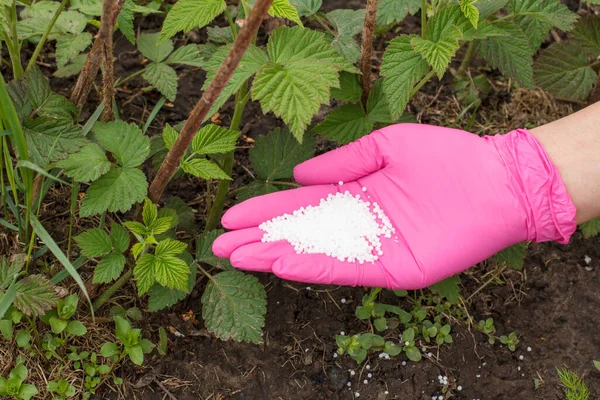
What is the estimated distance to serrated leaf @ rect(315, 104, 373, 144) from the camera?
6.12 ft

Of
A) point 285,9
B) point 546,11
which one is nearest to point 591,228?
point 546,11

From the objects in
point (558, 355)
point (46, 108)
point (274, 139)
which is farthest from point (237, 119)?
point (558, 355)

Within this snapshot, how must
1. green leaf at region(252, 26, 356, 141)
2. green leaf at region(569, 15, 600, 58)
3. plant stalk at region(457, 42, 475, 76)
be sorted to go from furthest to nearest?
plant stalk at region(457, 42, 475, 76)
green leaf at region(569, 15, 600, 58)
green leaf at region(252, 26, 356, 141)

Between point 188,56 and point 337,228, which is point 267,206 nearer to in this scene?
Result: point 337,228

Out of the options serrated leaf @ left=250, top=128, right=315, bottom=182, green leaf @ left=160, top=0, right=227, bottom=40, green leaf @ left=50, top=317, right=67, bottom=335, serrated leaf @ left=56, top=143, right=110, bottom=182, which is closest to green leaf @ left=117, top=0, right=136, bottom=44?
green leaf @ left=160, top=0, right=227, bottom=40

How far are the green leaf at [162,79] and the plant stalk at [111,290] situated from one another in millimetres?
554

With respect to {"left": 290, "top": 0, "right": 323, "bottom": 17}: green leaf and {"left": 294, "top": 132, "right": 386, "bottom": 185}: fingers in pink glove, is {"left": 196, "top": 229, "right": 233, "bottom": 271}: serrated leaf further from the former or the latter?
{"left": 290, "top": 0, "right": 323, "bottom": 17}: green leaf

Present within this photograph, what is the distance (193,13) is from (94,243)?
2.18 feet

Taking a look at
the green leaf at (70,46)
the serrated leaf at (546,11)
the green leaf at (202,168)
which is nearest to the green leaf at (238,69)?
the green leaf at (202,168)

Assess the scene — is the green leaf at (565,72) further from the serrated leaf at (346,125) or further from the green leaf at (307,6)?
the green leaf at (307,6)

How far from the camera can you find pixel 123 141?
1.66 metres

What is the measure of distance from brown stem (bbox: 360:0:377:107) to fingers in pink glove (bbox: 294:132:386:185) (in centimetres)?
15

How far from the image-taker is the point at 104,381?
1790mm

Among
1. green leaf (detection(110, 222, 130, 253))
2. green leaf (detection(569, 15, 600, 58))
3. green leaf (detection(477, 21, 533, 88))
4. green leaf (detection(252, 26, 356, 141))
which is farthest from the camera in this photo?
green leaf (detection(569, 15, 600, 58))
